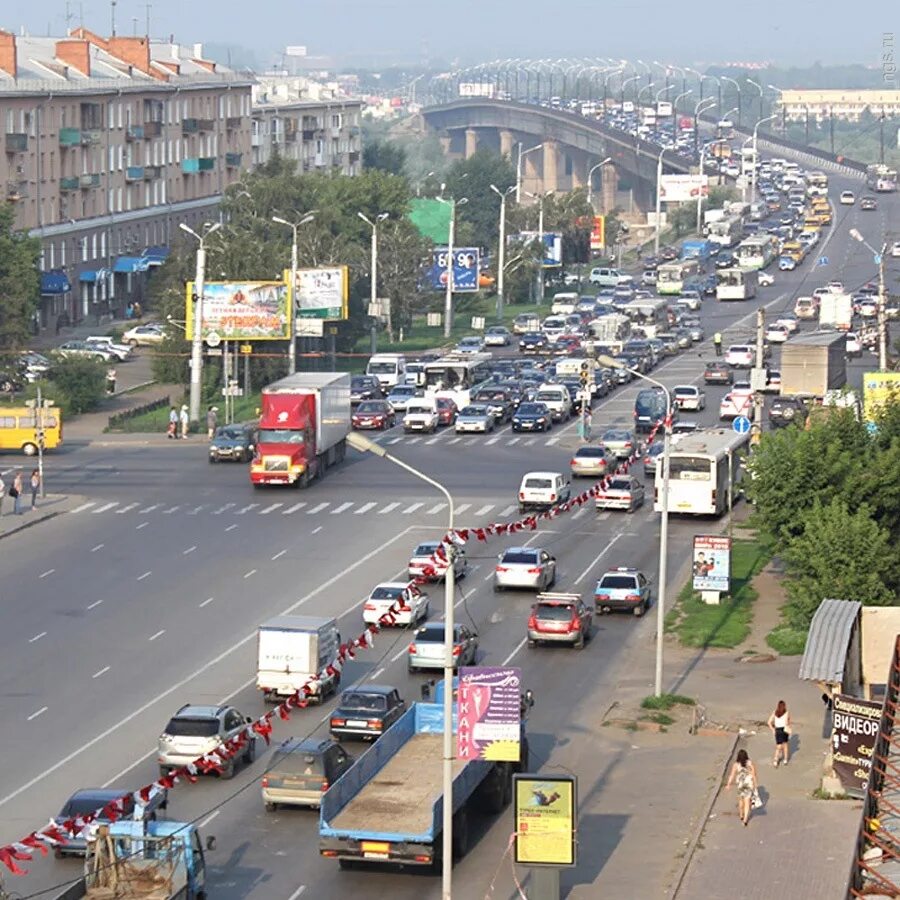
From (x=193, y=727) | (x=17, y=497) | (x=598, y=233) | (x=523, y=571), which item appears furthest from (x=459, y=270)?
(x=193, y=727)

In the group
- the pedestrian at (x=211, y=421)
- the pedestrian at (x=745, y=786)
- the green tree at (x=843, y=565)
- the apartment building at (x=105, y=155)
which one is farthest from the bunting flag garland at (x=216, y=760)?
the apartment building at (x=105, y=155)

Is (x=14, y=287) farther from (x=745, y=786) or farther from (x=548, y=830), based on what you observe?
(x=548, y=830)

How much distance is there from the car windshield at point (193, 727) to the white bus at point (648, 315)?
84730 mm

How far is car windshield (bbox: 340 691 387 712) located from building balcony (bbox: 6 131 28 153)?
291 ft

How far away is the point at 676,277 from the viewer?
153625 millimetres

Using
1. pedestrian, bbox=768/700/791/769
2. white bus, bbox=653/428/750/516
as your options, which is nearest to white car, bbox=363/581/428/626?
pedestrian, bbox=768/700/791/769

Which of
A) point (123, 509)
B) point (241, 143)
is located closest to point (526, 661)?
point (123, 509)

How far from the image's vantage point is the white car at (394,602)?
183ft

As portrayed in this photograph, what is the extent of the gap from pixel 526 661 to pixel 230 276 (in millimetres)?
55999

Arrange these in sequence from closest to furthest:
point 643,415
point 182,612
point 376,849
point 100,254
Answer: point 376,849 < point 182,612 < point 643,415 < point 100,254

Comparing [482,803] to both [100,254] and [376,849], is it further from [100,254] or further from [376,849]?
[100,254]

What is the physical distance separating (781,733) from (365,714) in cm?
766

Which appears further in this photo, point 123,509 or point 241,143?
point 241,143

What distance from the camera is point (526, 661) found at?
5369cm
